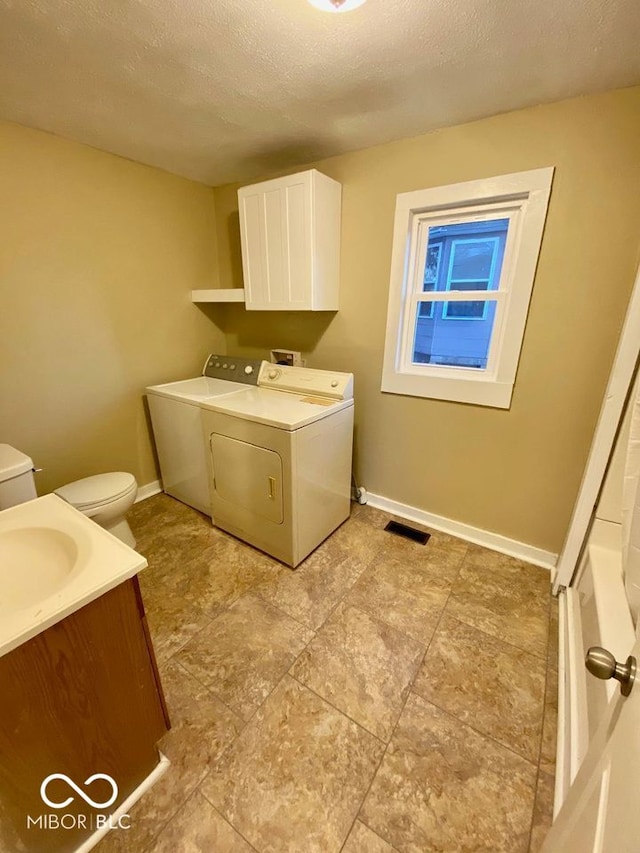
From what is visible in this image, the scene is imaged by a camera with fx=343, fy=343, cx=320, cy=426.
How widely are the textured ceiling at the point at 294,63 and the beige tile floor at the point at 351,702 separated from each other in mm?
2276

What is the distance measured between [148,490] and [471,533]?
2.38 metres

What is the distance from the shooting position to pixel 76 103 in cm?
156

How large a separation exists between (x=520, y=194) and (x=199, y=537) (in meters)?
2.61

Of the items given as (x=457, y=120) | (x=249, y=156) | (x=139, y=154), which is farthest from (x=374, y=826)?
(x=139, y=154)

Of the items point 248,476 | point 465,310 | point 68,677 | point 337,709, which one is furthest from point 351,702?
point 465,310

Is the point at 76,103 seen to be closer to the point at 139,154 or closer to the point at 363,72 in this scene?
the point at 139,154

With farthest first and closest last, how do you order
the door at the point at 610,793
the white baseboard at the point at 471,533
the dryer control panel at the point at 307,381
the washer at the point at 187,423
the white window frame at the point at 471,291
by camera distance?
the washer at the point at 187,423 < the dryer control panel at the point at 307,381 < the white baseboard at the point at 471,533 < the white window frame at the point at 471,291 < the door at the point at 610,793

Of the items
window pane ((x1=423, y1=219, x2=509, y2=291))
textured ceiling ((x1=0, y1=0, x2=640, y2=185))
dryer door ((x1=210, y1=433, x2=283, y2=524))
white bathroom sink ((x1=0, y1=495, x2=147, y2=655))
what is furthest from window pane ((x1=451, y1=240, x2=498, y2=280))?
white bathroom sink ((x1=0, y1=495, x2=147, y2=655))

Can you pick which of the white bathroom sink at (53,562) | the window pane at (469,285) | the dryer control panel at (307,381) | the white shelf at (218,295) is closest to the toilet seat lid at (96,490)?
the white bathroom sink at (53,562)

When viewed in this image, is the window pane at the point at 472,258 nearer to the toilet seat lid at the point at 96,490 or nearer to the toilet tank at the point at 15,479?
the toilet seat lid at the point at 96,490

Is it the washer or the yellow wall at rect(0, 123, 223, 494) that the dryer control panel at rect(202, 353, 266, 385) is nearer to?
the washer

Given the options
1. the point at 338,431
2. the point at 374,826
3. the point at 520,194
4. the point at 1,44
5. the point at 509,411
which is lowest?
the point at 374,826

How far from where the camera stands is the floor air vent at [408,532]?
2.22 m

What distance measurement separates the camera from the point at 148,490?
2697 millimetres
